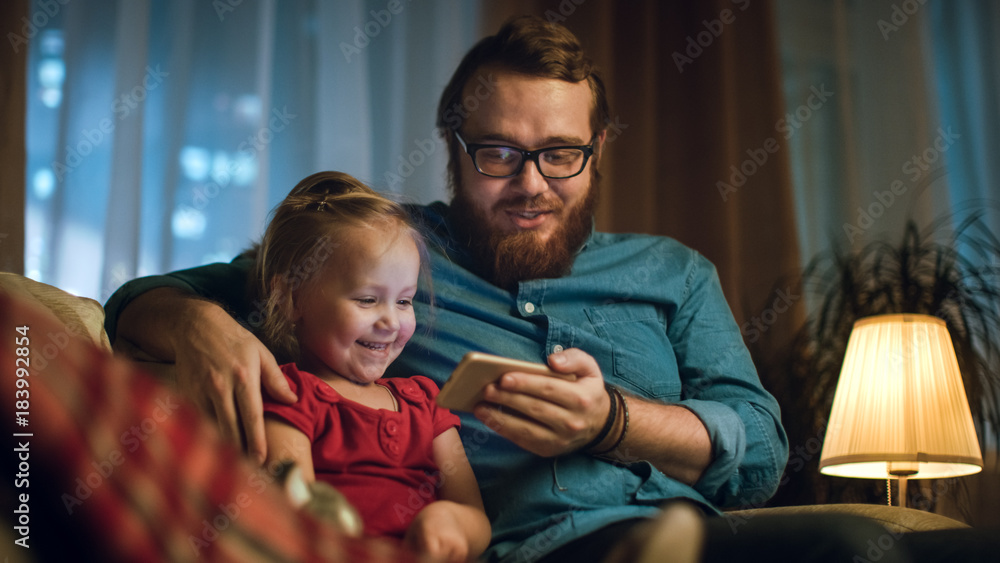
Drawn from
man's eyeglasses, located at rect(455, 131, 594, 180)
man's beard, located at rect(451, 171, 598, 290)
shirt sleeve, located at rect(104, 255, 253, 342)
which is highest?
man's eyeglasses, located at rect(455, 131, 594, 180)

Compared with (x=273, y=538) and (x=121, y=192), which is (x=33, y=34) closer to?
(x=121, y=192)

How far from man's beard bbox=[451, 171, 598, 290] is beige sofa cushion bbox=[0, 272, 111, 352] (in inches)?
27.9

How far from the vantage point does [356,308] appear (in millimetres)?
1220

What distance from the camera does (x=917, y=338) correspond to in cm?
188

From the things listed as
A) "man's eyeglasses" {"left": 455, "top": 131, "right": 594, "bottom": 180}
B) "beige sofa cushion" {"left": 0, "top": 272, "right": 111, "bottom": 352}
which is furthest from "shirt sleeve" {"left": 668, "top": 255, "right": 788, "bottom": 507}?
"beige sofa cushion" {"left": 0, "top": 272, "right": 111, "bottom": 352}

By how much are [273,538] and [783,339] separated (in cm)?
236

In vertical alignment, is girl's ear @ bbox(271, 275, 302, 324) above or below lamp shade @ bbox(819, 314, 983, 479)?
above

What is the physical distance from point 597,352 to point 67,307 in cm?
90

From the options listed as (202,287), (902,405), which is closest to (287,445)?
(202,287)

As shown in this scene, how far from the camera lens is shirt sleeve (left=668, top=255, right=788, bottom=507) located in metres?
1.34

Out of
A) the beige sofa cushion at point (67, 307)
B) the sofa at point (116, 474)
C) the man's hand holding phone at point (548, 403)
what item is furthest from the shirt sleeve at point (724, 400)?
the beige sofa cushion at point (67, 307)

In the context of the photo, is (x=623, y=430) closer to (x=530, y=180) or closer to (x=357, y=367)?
(x=357, y=367)

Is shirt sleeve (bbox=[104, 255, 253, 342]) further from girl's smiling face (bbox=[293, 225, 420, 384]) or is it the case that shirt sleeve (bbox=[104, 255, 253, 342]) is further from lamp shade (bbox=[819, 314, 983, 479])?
lamp shade (bbox=[819, 314, 983, 479])

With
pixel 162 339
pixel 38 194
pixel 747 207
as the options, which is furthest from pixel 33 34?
pixel 747 207
